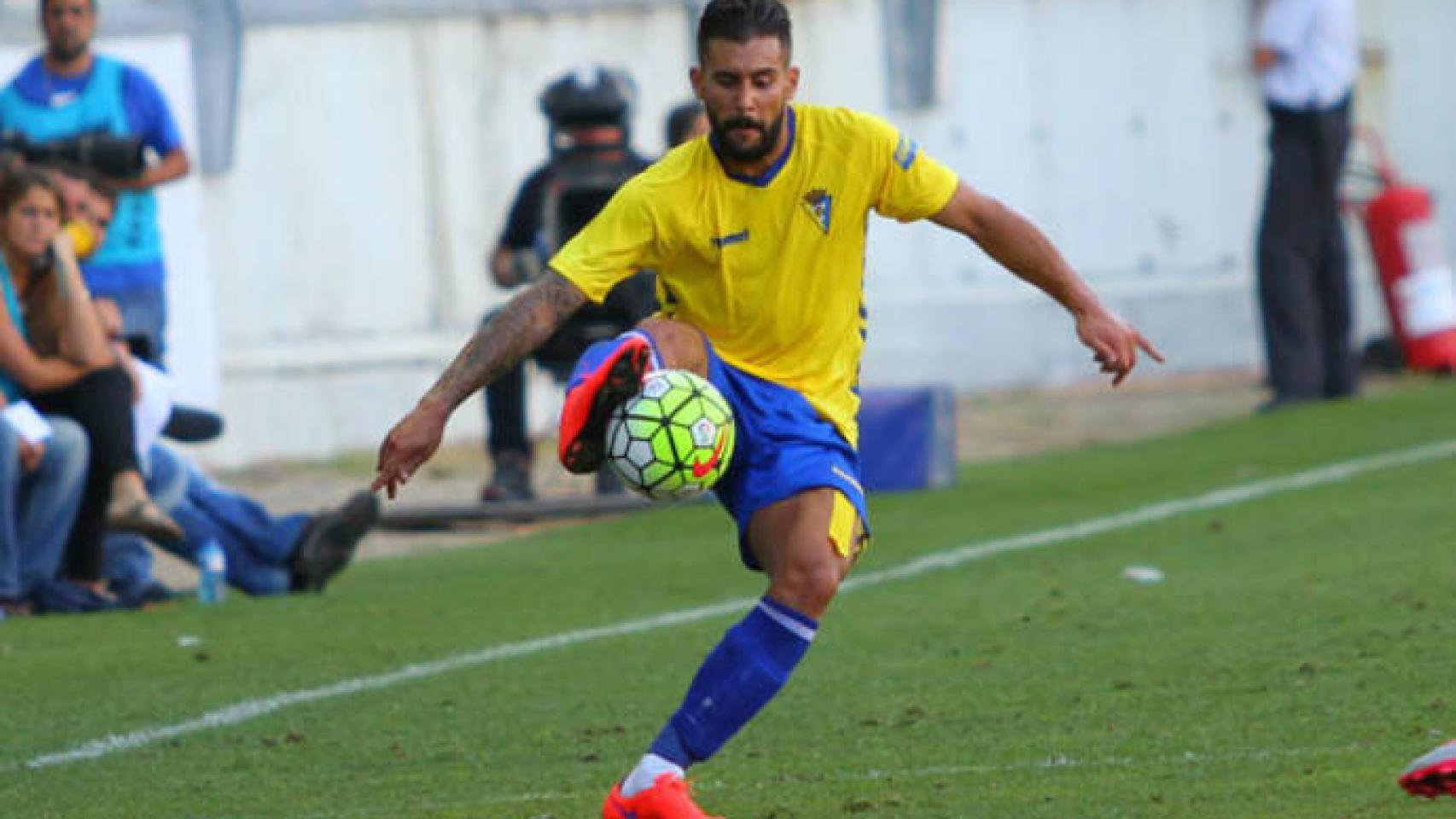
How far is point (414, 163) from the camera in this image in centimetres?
1844

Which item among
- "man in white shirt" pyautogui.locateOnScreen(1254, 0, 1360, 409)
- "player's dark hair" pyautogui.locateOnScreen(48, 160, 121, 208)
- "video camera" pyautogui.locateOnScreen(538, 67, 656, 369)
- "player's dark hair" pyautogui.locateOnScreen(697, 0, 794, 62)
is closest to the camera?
"player's dark hair" pyautogui.locateOnScreen(697, 0, 794, 62)

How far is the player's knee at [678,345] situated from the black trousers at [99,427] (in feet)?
14.8

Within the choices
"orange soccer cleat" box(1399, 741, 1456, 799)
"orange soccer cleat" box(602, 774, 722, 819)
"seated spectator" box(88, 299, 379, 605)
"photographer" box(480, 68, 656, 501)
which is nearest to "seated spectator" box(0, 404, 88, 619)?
"seated spectator" box(88, 299, 379, 605)

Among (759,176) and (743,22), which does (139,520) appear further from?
(743,22)

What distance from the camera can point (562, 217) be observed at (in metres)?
14.2

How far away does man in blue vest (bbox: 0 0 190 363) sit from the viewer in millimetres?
12945

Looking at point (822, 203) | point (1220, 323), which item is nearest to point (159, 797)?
point (822, 203)

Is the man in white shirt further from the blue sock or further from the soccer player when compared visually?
the blue sock

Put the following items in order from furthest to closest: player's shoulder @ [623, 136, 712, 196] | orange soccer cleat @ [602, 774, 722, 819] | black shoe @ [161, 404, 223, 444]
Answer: black shoe @ [161, 404, 223, 444] < player's shoulder @ [623, 136, 712, 196] < orange soccer cleat @ [602, 774, 722, 819]

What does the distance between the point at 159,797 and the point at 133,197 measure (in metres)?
6.65

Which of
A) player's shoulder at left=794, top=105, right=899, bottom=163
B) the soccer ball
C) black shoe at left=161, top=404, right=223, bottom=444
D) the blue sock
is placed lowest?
black shoe at left=161, top=404, right=223, bottom=444

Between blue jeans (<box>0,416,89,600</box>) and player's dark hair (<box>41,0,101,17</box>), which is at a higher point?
player's dark hair (<box>41,0,101,17</box>)

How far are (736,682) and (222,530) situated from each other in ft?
17.6

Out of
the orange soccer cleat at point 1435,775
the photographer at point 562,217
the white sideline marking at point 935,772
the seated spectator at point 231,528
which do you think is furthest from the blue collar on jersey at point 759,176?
the photographer at point 562,217
